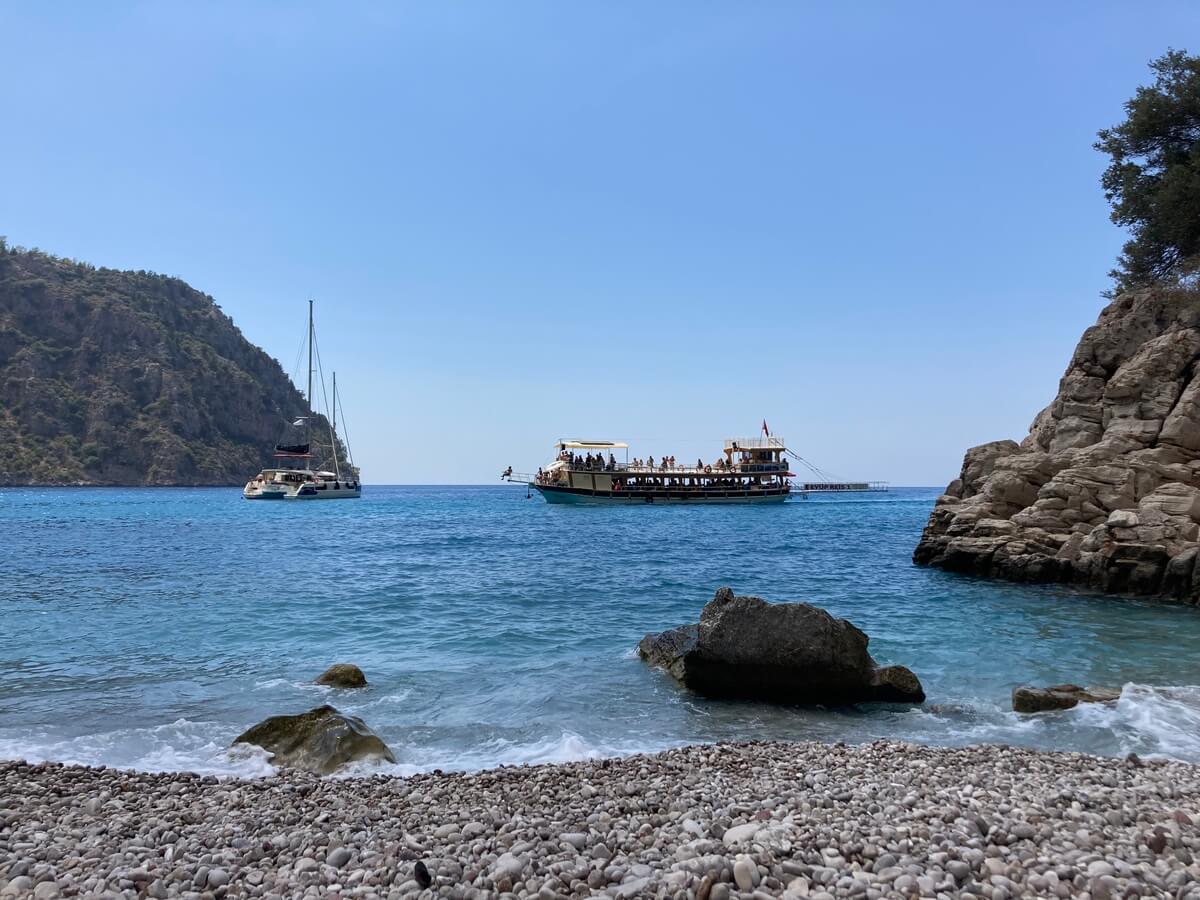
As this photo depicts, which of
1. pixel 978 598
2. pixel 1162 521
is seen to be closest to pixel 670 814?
pixel 978 598

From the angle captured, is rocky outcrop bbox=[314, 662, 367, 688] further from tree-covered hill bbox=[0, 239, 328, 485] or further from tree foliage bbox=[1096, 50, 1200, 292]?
→ tree-covered hill bbox=[0, 239, 328, 485]

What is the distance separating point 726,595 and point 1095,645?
27.7 feet

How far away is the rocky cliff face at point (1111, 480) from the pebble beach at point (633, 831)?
56.2ft

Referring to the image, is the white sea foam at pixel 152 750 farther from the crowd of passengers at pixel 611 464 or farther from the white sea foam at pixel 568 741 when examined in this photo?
the crowd of passengers at pixel 611 464

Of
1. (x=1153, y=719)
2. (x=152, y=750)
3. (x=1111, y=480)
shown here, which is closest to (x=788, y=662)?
(x=1153, y=719)

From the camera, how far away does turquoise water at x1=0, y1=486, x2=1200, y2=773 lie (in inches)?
364

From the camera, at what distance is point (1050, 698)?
33.3 feet

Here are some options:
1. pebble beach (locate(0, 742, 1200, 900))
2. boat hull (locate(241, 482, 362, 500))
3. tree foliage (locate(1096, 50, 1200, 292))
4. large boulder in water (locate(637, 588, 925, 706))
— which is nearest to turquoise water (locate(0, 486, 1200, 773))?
large boulder in water (locate(637, 588, 925, 706))

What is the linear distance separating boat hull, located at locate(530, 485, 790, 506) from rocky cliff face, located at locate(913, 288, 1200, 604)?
50.3m

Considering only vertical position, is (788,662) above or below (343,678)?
above

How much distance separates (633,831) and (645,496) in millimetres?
75207

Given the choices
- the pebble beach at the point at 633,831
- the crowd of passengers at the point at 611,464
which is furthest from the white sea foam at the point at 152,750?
the crowd of passengers at the point at 611,464

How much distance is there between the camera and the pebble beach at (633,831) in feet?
14.0

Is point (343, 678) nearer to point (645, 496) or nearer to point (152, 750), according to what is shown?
point (152, 750)
